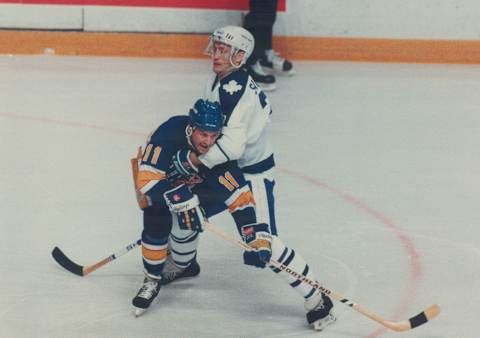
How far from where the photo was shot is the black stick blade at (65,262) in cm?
343

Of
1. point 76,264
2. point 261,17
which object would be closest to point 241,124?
point 76,264

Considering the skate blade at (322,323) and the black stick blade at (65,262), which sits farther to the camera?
the black stick blade at (65,262)

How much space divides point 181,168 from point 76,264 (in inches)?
25.8

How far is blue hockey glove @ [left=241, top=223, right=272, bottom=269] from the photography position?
299 cm

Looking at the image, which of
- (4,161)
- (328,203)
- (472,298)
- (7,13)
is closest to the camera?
(472,298)

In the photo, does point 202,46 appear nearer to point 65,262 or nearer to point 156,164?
point 65,262

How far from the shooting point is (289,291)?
3.37 m

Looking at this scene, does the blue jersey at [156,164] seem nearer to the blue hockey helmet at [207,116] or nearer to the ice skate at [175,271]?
the blue hockey helmet at [207,116]

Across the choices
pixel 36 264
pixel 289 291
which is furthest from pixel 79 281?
pixel 289 291

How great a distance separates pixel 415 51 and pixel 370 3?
1.61 ft

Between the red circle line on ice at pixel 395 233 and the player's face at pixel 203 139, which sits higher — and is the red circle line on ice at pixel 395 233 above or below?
below

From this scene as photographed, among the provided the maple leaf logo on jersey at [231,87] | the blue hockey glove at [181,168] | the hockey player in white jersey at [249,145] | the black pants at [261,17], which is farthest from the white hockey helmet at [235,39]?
the black pants at [261,17]

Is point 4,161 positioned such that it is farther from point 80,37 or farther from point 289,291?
point 80,37

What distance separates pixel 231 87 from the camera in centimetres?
309
